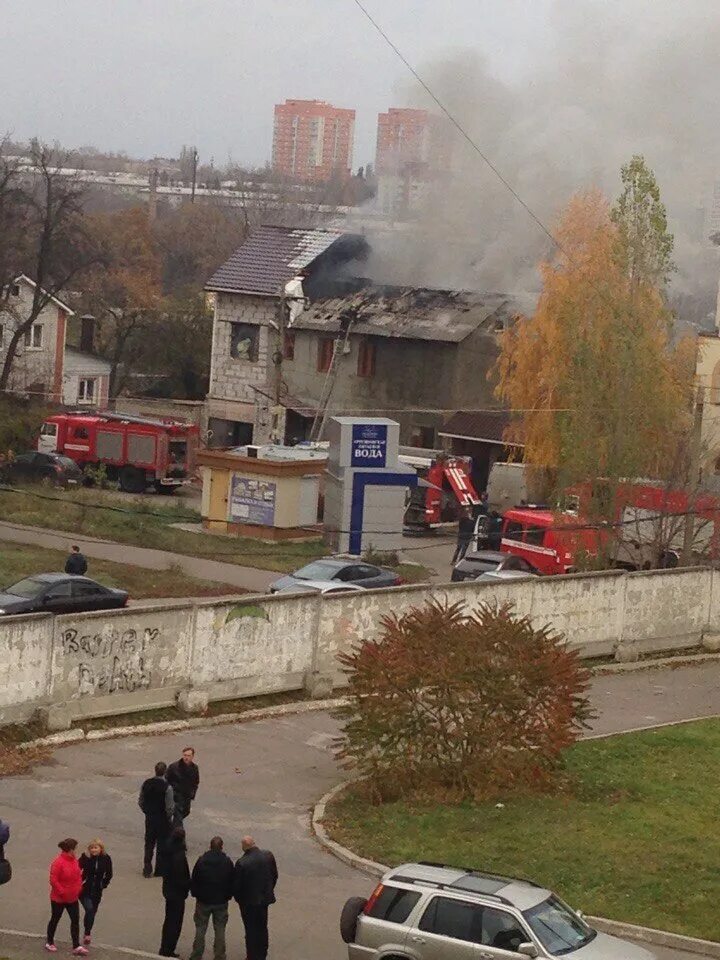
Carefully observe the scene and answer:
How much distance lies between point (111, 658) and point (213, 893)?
8337 mm

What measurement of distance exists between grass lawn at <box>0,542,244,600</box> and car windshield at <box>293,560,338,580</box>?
271 centimetres

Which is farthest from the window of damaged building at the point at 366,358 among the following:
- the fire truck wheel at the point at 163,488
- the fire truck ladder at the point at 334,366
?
the fire truck wheel at the point at 163,488

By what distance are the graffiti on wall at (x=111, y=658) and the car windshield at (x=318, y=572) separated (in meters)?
8.67

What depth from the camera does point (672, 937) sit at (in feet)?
47.4

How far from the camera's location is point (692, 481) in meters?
34.6

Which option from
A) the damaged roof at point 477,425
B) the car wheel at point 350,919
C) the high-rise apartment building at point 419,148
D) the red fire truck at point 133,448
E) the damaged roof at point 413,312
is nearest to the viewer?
the car wheel at point 350,919

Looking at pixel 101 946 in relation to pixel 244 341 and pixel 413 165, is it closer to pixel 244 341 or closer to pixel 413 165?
pixel 244 341

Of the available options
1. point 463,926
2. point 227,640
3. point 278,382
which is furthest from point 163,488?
point 463,926

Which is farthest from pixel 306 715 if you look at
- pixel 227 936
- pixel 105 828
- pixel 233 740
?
pixel 227 936

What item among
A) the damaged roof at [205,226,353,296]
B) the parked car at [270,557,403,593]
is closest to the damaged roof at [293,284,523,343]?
the damaged roof at [205,226,353,296]

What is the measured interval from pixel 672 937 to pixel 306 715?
30.4 ft

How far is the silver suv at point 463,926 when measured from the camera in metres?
12.3

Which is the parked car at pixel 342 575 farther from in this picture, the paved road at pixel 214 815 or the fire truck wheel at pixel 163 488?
the fire truck wheel at pixel 163 488

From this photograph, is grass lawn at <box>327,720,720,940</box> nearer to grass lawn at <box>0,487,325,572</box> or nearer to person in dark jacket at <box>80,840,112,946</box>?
person in dark jacket at <box>80,840,112,946</box>
